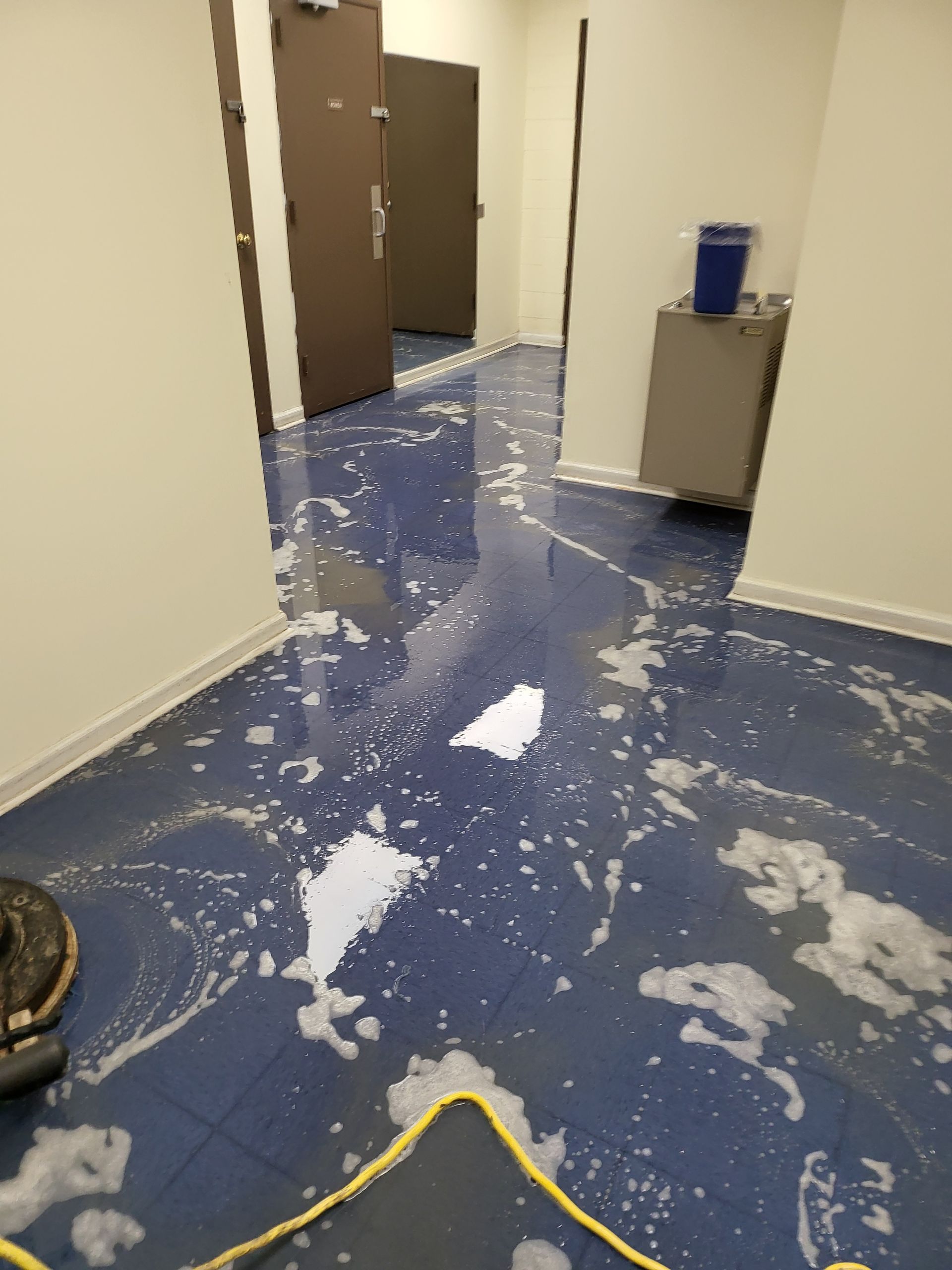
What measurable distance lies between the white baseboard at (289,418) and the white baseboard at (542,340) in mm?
2718

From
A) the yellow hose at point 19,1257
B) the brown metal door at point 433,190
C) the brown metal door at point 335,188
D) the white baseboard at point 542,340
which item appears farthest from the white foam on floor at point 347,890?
the white baseboard at point 542,340

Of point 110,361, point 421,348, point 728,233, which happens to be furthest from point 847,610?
point 421,348

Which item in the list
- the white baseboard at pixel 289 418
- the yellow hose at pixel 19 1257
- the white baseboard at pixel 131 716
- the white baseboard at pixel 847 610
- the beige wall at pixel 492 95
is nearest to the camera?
the yellow hose at pixel 19 1257

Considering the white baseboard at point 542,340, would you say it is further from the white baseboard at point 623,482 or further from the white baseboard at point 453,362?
the white baseboard at point 623,482

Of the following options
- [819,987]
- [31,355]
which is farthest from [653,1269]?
[31,355]

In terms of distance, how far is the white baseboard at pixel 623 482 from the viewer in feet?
12.5

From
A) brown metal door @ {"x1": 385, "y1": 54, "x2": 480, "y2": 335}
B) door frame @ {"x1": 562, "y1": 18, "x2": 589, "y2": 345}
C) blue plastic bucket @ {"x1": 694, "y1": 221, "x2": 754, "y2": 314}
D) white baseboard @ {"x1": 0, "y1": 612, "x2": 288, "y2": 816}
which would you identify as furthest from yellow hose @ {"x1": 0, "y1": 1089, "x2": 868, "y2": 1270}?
brown metal door @ {"x1": 385, "y1": 54, "x2": 480, "y2": 335}

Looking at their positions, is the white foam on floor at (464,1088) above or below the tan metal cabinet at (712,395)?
below

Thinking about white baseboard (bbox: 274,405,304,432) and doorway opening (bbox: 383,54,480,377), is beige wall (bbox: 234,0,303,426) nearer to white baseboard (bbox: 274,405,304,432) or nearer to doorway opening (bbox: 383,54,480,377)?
white baseboard (bbox: 274,405,304,432)

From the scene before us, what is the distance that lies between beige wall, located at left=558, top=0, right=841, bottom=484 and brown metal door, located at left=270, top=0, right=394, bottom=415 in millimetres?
1683

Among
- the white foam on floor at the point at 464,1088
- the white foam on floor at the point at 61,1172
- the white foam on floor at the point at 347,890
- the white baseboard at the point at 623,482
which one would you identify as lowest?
the white foam on floor at the point at 61,1172

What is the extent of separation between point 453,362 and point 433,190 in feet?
4.02

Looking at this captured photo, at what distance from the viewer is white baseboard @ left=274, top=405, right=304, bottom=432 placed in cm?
472

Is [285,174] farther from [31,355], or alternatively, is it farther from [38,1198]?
[38,1198]
